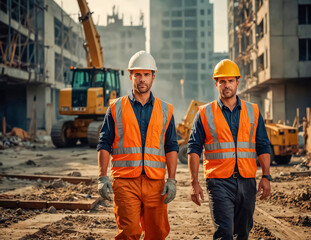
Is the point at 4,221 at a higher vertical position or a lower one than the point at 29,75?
lower

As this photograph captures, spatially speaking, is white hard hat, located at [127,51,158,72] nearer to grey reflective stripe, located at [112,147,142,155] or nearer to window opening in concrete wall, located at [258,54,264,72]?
grey reflective stripe, located at [112,147,142,155]

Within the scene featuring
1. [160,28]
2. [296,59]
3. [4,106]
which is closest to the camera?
[296,59]

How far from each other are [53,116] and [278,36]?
73.5ft

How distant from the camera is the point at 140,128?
156 inches

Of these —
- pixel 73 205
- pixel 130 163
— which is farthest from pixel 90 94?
pixel 130 163

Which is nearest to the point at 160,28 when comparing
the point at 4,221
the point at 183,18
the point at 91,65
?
the point at 183,18

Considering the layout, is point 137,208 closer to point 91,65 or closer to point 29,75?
point 91,65

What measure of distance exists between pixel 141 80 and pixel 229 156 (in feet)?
3.70

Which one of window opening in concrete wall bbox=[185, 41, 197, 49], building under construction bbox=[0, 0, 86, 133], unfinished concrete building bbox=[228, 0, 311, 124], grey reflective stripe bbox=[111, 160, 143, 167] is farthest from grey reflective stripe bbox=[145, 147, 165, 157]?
window opening in concrete wall bbox=[185, 41, 197, 49]

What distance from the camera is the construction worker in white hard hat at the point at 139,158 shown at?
12.5 ft

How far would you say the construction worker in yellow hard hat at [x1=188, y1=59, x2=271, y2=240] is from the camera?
3.98m

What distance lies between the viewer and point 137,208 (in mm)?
3797

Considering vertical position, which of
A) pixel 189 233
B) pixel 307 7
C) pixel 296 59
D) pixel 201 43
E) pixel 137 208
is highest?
pixel 201 43

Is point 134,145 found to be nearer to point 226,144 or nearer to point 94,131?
point 226,144
